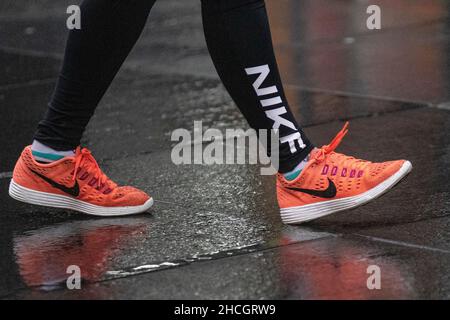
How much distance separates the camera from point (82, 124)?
13.2ft

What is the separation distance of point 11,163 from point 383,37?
3551mm

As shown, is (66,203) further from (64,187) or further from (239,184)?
(239,184)

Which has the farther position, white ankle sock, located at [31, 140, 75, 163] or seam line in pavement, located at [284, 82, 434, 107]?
seam line in pavement, located at [284, 82, 434, 107]

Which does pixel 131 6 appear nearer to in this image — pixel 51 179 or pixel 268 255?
pixel 51 179

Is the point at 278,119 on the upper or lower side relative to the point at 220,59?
lower

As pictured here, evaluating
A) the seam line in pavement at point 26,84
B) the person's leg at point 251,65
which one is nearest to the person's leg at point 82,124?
the person's leg at point 251,65

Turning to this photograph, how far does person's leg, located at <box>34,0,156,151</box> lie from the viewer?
3.88 m

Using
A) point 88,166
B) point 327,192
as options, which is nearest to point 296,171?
point 327,192

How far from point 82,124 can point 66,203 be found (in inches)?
11.9

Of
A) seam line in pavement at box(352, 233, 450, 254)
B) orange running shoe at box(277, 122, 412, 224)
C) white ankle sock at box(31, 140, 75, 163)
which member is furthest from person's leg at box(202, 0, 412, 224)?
white ankle sock at box(31, 140, 75, 163)

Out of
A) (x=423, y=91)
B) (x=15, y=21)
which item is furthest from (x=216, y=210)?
(x=15, y=21)

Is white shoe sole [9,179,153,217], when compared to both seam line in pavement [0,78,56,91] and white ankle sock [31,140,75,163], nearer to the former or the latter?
white ankle sock [31,140,75,163]

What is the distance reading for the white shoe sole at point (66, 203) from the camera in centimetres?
406

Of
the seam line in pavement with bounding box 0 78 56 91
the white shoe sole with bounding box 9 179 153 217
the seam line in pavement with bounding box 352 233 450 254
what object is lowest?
the seam line in pavement with bounding box 352 233 450 254
